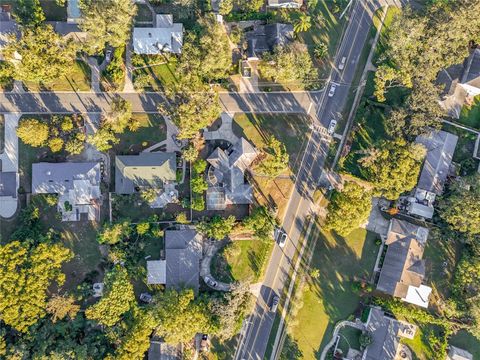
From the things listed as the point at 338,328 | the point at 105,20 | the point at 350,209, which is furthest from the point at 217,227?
the point at 105,20

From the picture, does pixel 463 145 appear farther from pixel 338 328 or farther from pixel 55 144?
pixel 55 144

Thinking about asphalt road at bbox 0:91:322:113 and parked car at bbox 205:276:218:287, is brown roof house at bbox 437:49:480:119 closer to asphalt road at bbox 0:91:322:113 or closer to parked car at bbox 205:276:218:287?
asphalt road at bbox 0:91:322:113

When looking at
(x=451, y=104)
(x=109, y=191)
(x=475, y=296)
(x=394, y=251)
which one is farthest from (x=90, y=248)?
(x=451, y=104)

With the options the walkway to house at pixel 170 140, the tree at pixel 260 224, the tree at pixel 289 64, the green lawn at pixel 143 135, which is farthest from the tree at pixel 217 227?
the tree at pixel 289 64

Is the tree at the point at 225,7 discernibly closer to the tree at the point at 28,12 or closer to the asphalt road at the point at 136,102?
the asphalt road at the point at 136,102

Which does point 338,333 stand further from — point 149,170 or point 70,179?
point 70,179

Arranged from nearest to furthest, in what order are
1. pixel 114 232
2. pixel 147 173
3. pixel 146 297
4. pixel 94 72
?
1. pixel 114 232
2. pixel 147 173
3. pixel 146 297
4. pixel 94 72
